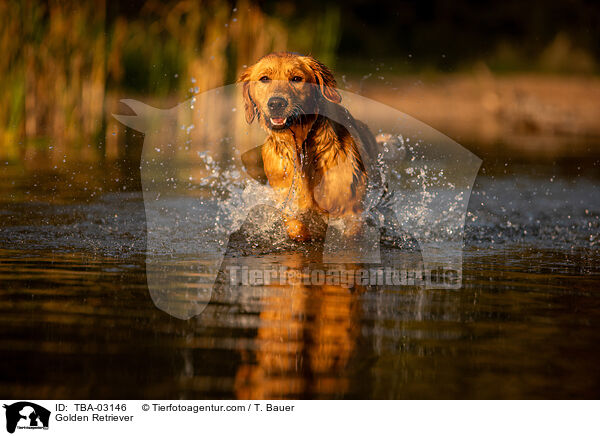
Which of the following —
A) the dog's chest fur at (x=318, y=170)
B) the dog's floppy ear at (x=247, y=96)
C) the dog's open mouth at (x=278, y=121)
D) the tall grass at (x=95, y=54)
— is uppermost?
the tall grass at (x=95, y=54)

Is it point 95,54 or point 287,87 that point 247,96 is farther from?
point 95,54

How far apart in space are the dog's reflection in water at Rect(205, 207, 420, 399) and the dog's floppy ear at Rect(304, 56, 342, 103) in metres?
0.91

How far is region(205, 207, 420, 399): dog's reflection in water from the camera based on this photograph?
10.5 ft

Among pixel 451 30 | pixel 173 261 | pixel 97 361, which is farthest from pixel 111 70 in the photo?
pixel 451 30

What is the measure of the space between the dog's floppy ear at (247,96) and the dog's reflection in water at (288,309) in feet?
2.33

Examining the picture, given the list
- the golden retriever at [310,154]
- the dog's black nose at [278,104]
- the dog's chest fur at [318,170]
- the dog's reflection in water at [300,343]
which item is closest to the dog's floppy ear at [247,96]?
the golden retriever at [310,154]

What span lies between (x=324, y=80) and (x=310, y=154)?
0.52 metres

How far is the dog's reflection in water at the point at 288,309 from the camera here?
3.19m

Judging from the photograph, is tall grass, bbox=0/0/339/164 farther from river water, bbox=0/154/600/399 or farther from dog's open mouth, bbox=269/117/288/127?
dog's open mouth, bbox=269/117/288/127

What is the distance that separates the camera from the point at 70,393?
3.02 metres

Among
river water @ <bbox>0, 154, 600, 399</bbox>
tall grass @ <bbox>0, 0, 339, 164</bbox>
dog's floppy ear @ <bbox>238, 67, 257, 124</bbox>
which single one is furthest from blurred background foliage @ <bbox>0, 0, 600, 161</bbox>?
dog's floppy ear @ <bbox>238, 67, 257, 124</bbox>

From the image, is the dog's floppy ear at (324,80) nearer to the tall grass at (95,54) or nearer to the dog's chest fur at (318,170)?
the dog's chest fur at (318,170)
